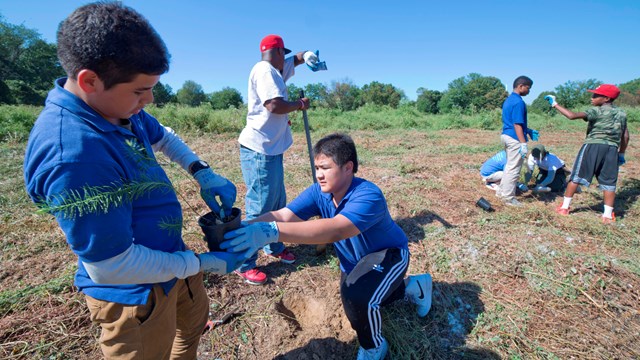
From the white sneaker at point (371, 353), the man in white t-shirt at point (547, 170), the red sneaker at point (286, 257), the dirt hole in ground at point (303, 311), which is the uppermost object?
the man in white t-shirt at point (547, 170)

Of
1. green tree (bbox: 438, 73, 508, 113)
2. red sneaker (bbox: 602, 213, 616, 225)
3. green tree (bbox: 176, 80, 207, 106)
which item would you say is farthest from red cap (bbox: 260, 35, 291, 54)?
green tree (bbox: 176, 80, 207, 106)

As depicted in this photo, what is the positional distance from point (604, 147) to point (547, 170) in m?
0.94

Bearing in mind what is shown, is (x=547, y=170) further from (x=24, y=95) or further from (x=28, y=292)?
(x=24, y=95)

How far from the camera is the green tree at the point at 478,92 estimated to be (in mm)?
39444

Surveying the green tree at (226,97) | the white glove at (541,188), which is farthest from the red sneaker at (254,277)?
the green tree at (226,97)

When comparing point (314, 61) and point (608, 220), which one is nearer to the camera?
point (314, 61)

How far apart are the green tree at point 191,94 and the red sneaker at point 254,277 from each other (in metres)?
50.0

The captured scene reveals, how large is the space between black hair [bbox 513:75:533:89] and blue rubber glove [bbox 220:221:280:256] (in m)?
4.56

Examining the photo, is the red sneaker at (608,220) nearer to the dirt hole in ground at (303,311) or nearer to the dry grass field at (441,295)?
the dry grass field at (441,295)

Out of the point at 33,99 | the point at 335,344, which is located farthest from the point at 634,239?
the point at 33,99

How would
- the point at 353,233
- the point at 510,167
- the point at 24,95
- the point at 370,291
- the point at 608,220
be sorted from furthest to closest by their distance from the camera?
the point at 24,95 → the point at 510,167 → the point at 608,220 → the point at 370,291 → the point at 353,233

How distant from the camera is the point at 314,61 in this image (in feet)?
11.6

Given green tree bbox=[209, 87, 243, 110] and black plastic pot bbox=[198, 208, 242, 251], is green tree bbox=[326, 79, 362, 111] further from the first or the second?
black plastic pot bbox=[198, 208, 242, 251]

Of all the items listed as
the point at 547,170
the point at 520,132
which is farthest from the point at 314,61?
the point at 547,170
